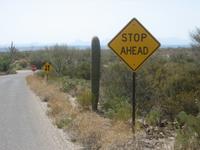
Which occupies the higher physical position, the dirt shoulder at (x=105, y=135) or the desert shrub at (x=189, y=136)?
the desert shrub at (x=189, y=136)

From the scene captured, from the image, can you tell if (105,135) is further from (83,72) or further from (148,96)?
(83,72)

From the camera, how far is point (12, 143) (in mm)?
13445

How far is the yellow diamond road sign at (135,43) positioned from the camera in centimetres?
1321

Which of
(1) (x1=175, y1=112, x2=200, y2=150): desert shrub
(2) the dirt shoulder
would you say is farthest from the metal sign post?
(1) (x1=175, y1=112, x2=200, y2=150): desert shrub

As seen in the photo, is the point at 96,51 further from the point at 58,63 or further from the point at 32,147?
the point at 58,63

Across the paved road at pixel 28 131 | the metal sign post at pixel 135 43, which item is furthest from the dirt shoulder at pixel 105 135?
the metal sign post at pixel 135 43

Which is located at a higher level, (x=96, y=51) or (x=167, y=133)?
(x=96, y=51)

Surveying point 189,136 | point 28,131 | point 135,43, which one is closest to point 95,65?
point 28,131

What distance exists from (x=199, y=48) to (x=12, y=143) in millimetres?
22429

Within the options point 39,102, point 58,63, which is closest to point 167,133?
point 39,102

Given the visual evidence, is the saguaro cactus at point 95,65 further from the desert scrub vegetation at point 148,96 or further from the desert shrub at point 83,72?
the desert shrub at point 83,72

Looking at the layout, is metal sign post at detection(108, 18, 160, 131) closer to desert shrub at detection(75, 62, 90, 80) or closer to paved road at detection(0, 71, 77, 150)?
paved road at detection(0, 71, 77, 150)

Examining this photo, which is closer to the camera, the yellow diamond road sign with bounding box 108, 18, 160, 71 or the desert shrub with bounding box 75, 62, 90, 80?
the yellow diamond road sign with bounding box 108, 18, 160, 71

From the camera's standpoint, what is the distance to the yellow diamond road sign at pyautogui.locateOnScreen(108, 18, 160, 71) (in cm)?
1321
